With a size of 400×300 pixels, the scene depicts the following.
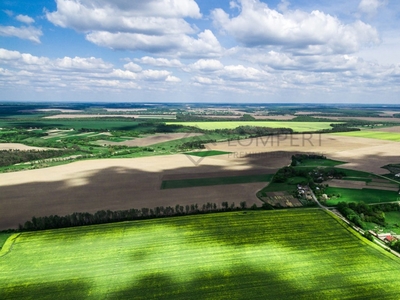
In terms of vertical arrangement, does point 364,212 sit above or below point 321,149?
below

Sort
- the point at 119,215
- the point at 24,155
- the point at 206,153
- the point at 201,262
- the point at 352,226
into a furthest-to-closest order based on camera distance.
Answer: the point at 206,153 < the point at 24,155 < the point at 119,215 < the point at 352,226 < the point at 201,262

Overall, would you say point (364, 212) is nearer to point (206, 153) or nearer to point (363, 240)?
point (363, 240)

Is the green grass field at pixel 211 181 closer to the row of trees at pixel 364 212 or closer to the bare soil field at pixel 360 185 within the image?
the bare soil field at pixel 360 185

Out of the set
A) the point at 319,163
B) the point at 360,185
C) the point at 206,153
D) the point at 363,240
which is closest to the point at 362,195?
the point at 360,185

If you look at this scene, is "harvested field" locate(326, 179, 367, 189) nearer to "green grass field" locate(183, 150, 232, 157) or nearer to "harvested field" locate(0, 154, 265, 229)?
"harvested field" locate(0, 154, 265, 229)

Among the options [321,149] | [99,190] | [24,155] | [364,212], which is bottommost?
[364,212]

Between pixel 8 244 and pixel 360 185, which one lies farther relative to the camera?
pixel 360 185

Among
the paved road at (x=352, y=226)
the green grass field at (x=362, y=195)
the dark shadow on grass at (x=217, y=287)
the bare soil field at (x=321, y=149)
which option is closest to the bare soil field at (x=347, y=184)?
the green grass field at (x=362, y=195)
